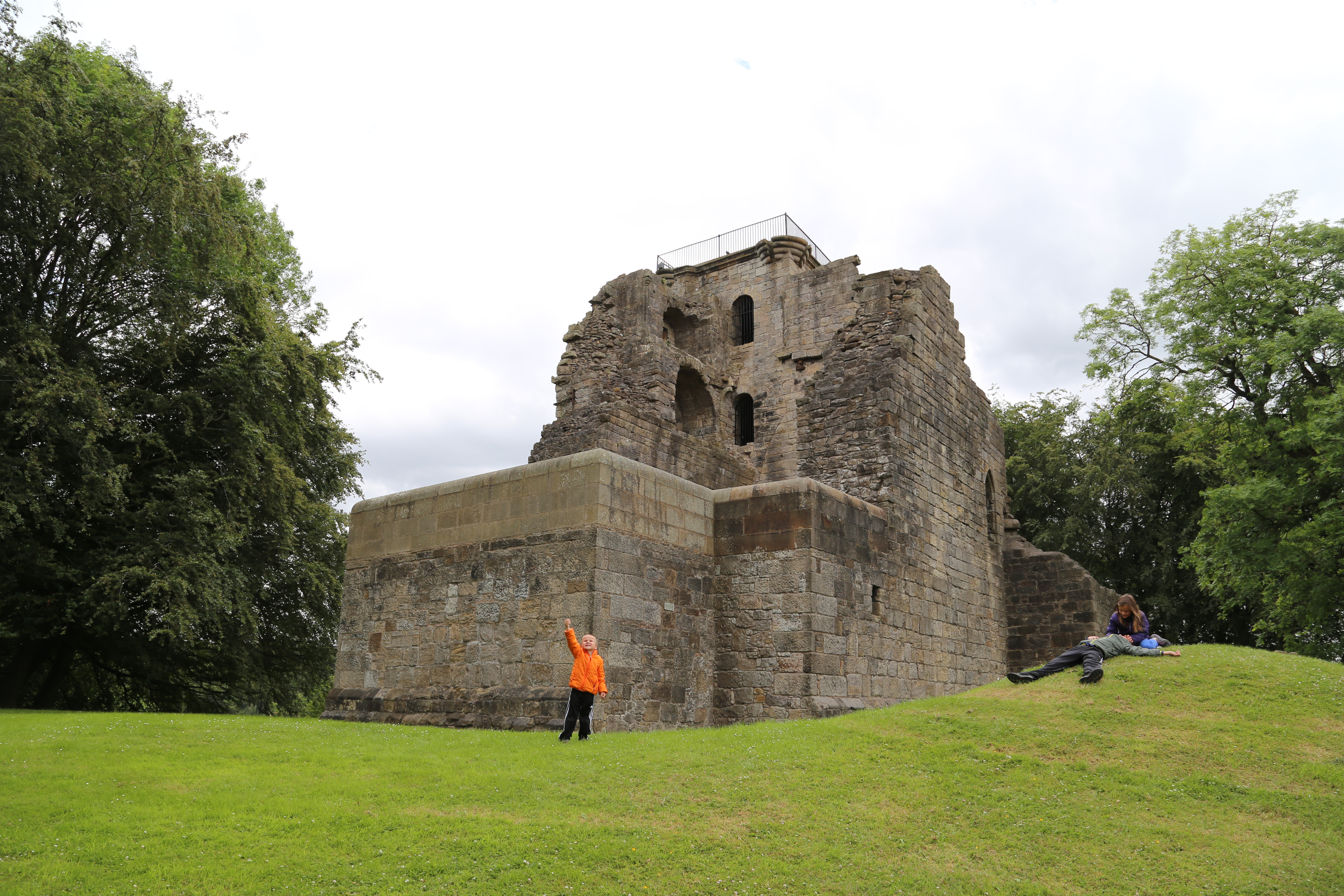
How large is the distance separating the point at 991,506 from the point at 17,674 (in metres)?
19.2

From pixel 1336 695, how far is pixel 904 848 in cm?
579

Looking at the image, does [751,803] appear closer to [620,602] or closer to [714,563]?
[620,602]

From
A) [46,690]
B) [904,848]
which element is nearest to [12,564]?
[46,690]

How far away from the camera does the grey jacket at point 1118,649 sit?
35.1 feet

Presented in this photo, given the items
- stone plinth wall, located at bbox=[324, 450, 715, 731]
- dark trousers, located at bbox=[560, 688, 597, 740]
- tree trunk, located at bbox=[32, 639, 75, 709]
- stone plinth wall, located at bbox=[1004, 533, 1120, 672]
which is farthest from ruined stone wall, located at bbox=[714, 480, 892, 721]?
tree trunk, located at bbox=[32, 639, 75, 709]

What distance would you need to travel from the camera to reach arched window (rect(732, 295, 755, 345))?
83.4 feet

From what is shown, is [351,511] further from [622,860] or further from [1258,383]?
[1258,383]

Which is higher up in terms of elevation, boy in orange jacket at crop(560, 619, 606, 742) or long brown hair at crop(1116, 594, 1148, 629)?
long brown hair at crop(1116, 594, 1148, 629)

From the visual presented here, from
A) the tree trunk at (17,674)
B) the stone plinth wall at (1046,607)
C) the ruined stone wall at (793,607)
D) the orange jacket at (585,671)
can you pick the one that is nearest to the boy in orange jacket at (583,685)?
the orange jacket at (585,671)

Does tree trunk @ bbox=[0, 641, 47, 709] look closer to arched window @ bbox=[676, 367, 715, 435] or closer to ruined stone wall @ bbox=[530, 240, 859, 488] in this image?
ruined stone wall @ bbox=[530, 240, 859, 488]

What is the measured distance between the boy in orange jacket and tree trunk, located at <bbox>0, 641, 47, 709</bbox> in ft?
44.7

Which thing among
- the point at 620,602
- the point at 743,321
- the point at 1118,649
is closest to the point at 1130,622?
the point at 1118,649

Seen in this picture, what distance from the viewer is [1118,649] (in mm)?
10812

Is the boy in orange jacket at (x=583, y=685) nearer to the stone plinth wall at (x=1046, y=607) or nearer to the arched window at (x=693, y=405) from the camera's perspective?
the arched window at (x=693, y=405)
